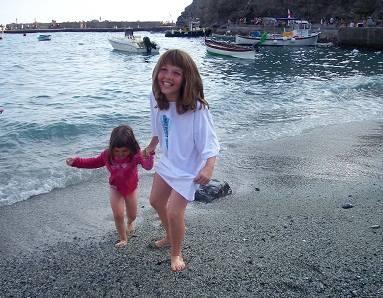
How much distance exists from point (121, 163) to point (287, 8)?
278ft

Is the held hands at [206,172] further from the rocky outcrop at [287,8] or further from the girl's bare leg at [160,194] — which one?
the rocky outcrop at [287,8]

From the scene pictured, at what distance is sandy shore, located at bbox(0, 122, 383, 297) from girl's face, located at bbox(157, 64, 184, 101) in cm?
156

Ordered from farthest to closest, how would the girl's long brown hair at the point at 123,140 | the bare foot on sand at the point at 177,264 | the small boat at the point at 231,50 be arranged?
1. the small boat at the point at 231,50
2. the girl's long brown hair at the point at 123,140
3. the bare foot on sand at the point at 177,264

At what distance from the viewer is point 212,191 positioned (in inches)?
216

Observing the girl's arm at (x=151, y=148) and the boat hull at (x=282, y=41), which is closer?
the girl's arm at (x=151, y=148)

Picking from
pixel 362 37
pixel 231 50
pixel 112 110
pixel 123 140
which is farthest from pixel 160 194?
pixel 362 37

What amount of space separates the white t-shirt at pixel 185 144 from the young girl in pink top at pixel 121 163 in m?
0.43

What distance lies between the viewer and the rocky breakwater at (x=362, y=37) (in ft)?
150

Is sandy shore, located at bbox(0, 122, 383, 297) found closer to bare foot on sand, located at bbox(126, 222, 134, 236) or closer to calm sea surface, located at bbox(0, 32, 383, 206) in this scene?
bare foot on sand, located at bbox(126, 222, 134, 236)

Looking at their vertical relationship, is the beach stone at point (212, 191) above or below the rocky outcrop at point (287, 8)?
below

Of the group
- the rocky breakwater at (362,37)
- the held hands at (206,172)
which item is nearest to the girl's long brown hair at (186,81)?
the held hands at (206,172)

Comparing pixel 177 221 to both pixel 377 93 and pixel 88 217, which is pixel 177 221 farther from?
pixel 377 93

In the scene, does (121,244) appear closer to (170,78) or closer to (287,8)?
(170,78)

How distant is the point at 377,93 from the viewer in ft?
54.9
